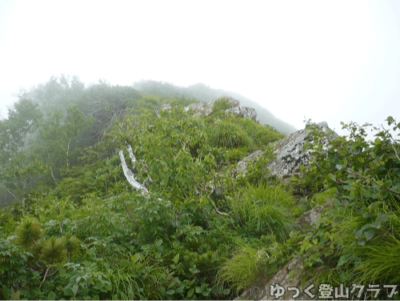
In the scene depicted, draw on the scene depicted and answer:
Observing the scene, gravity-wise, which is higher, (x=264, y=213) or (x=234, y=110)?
(x=234, y=110)

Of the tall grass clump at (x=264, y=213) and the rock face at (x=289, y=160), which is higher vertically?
the rock face at (x=289, y=160)

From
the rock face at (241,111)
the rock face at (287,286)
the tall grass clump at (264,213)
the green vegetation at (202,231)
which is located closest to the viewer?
the green vegetation at (202,231)

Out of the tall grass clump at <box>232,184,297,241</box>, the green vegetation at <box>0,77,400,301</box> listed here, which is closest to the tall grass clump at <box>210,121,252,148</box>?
the green vegetation at <box>0,77,400,301</box>

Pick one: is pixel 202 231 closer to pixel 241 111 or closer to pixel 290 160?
pixel 290 160

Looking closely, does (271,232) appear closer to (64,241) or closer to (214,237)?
(214,237)

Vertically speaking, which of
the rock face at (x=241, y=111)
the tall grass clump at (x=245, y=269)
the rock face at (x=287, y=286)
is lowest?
the tall grass clump at (x=245, y=269)

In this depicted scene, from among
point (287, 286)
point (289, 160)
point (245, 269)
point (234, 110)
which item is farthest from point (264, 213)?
point (234, 110)

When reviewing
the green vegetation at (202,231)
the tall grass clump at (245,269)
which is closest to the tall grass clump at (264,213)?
the green vegetation at (202,231)

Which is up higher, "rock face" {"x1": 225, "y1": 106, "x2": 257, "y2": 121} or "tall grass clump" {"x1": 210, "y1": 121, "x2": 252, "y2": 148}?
"rock face" {"x1": 225, "y1": 106, "x2": 257, "y2": 121}

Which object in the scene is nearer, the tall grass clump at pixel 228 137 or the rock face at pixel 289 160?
the rock face at pixel 289 160

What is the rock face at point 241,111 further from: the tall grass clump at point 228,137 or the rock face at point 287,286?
the rock face at point 287,286

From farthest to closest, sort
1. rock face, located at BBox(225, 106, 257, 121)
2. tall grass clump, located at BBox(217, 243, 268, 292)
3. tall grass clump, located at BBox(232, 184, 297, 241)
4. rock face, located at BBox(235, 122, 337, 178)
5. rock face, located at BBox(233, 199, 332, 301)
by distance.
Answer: rock face, located at BBox(225, 106, 257, 121) → rock face, located at BBox(235, 122, 337, 178) → tall grass clump, located at BBox(232, 184, 297, 241) → tall grass clump, located at BBox(217, 243, 268, 292) → rock face, located at BBox(233, 199, 332, 301)

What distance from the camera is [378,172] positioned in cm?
245

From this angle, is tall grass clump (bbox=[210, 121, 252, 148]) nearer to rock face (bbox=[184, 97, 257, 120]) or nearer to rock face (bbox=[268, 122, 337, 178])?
rock face (bbox=[268, 122, 337, 178])
